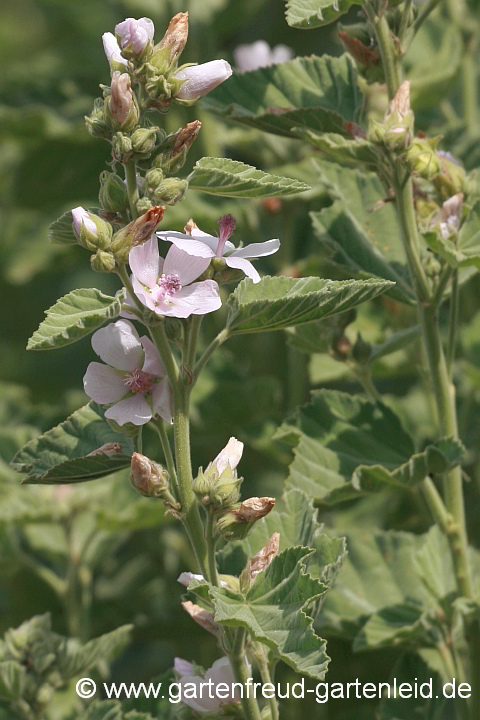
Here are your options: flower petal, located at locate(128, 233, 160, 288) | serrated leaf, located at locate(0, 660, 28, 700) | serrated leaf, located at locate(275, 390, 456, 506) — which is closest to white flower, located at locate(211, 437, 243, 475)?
flower petal, located at locate(128, 233, 160, 288)

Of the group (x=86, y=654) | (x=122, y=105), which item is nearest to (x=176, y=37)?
(x=122, y=105)

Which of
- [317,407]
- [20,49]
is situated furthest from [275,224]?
[20,49]

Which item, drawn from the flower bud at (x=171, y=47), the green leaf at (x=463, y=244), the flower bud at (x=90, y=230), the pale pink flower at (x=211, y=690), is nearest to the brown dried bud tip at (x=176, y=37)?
the flower bud at (x=171, y=47)

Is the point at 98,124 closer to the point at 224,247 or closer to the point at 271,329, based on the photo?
the point at 224,247

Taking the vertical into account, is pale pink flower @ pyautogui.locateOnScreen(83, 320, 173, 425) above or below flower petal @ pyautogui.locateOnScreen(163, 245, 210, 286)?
below

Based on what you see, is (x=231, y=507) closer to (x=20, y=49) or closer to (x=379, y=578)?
(x=379, y=578)

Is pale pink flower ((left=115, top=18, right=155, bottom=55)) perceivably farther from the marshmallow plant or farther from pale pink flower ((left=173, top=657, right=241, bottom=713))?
pale pink flower ((left=173, top=657, right=241, bottom=713))

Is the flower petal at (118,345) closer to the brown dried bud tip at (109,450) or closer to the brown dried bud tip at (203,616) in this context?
the brown dried bud tip at (109,450)
